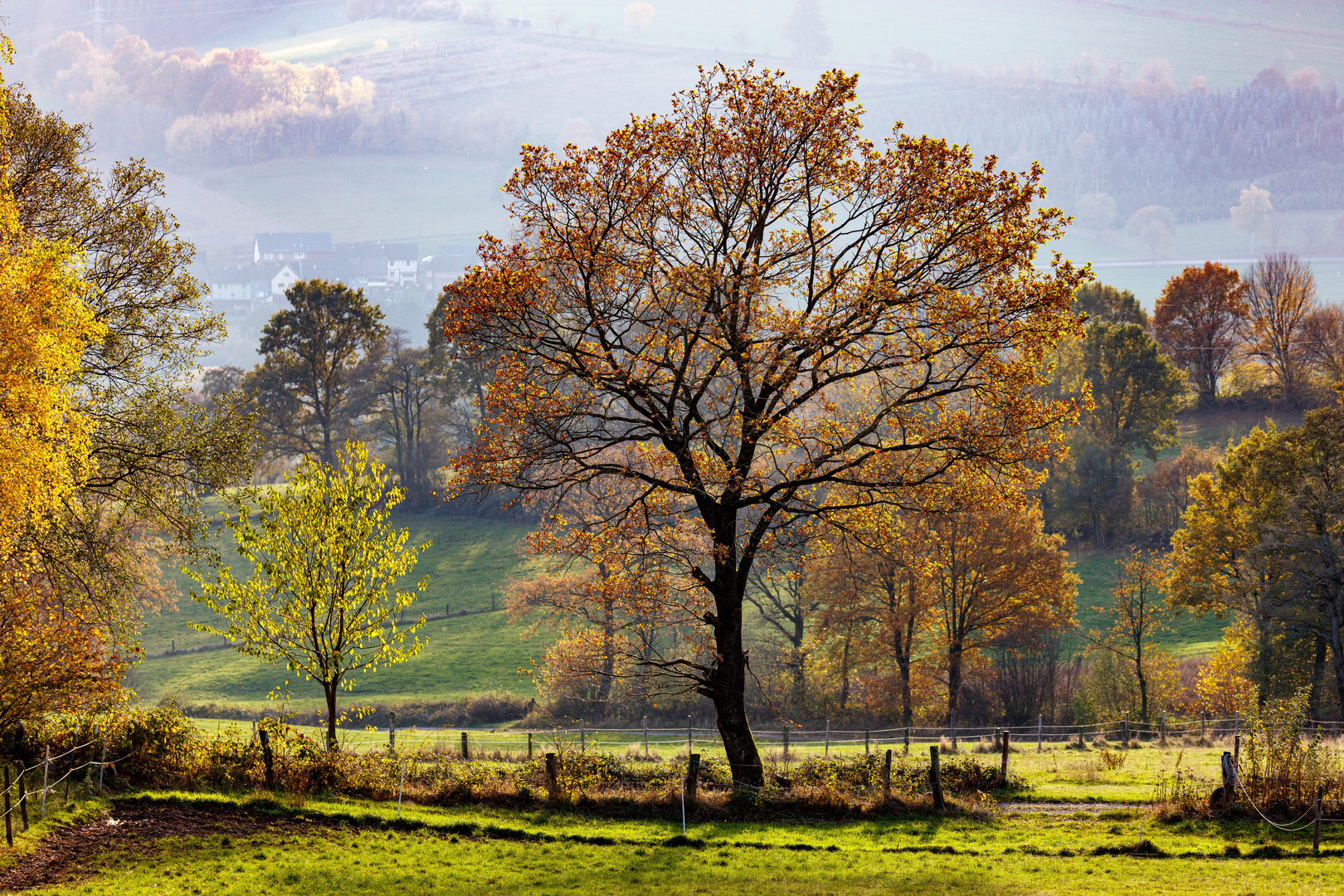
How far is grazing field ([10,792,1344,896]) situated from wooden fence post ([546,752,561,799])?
0.47 m

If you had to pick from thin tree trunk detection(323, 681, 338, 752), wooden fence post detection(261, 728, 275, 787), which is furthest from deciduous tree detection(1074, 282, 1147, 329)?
wooden fence post detection(261, 728, 275, 787)

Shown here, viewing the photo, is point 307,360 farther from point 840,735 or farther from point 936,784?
point 936,784

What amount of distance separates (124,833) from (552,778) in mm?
7140

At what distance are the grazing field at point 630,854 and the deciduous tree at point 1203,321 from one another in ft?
237

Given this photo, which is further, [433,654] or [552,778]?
[433,654]

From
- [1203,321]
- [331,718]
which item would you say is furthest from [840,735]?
[1203,321]

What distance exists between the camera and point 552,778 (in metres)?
18.4

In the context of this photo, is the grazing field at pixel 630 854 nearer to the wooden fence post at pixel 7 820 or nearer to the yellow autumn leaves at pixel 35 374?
the wooden fence post at pixel 7 820

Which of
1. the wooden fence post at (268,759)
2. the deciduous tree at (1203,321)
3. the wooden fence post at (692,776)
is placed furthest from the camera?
the deciduous tree at (1203,321)

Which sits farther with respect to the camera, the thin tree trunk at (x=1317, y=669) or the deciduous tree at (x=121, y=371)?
the thin tree trunk at (x=1317, y=669)

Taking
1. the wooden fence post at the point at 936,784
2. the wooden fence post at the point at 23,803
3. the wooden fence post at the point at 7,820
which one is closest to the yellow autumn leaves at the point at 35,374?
the wooden fence post at the point at 23,803

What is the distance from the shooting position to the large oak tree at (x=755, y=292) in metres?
17.7

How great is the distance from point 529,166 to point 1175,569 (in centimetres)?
3658

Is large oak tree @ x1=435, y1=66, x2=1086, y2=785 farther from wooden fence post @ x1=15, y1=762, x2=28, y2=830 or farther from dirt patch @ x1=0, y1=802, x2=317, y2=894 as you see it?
wooden fence post @ x1=15, y1=762, x2=28, y2=830
